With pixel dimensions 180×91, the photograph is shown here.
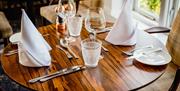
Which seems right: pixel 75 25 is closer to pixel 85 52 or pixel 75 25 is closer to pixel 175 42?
pixel 85 52

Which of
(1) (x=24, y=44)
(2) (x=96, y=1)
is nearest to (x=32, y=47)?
(1) (x=24, y=44)

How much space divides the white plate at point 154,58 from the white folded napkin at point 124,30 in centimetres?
12

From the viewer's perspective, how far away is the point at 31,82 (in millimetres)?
1111

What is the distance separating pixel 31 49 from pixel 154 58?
1.91ft

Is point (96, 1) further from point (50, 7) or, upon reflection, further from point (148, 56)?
point (148, 56)

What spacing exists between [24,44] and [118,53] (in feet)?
1.51

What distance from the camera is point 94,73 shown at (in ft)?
3.85

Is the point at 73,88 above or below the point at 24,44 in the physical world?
below

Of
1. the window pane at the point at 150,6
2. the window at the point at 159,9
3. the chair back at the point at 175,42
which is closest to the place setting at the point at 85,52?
the chair back at the point at 175,42

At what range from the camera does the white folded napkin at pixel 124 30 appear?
1.43 meters

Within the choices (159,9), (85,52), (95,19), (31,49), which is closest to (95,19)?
(95,19)

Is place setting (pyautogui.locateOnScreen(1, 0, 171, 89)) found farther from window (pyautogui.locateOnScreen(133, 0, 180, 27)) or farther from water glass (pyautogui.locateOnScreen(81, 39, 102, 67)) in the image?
A: window (pyautogui.locateOnScreen(133, 0, 180, 27))

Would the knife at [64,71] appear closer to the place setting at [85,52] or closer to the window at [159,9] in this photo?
the place setting at [85,52]

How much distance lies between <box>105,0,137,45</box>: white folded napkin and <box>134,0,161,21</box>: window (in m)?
1.18
